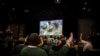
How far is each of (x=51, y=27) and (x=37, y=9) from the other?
1876 millimetres

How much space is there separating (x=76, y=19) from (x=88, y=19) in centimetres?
77

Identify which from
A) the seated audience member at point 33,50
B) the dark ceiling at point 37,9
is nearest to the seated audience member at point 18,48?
the seated audience member at point 33,50

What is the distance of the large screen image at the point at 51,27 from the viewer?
47.4ft

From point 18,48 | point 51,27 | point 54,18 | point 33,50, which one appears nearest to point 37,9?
point 54,18

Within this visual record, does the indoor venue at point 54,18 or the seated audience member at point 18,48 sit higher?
the indoor venue at point 54,18

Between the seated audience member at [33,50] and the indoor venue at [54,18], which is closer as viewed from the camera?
the seated audience member at [33,50]

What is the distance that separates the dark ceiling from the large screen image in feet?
1.85

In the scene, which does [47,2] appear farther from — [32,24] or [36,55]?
[36,55]

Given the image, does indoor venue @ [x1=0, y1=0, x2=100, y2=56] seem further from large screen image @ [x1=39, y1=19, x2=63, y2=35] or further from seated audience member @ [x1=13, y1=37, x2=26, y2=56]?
seated audience member @ [x1=13, y1=37, x2=26, y2=56]

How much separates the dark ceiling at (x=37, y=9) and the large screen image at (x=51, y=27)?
A: 564mm

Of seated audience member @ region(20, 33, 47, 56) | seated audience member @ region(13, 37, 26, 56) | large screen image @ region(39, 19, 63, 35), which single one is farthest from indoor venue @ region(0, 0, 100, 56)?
seated audience member @ region(20, 33, 47, 56)

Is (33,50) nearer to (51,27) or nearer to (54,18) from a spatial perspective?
(51,27)

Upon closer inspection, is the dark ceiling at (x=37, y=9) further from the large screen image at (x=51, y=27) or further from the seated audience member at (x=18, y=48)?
the seated audience member at (x=18, y=48)

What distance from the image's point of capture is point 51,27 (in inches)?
579
